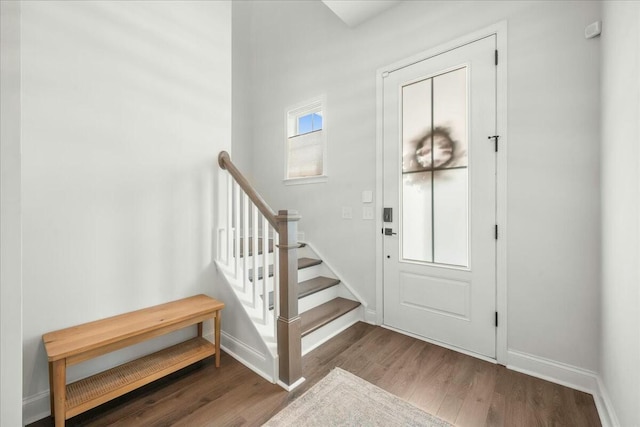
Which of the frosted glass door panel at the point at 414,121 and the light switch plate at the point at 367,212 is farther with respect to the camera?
the light switch plate at the point at 367,212

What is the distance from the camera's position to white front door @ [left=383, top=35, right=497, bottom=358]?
6.85 ft

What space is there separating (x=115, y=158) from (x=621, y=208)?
2.94 m

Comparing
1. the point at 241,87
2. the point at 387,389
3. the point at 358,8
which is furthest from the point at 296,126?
the point at 387,389

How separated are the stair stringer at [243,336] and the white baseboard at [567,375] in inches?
68.4

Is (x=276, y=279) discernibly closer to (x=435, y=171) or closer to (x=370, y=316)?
(x=370, y=316)

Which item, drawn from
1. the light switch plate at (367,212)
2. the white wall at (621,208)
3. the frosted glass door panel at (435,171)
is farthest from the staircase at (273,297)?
the white wall at (621,208)

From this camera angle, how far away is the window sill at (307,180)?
3.16m

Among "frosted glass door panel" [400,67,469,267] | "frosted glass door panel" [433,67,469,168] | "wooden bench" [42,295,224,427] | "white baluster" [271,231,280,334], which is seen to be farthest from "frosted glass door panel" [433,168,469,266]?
"wooden bench" [42,295,224,427]

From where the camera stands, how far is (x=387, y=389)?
1771 mm

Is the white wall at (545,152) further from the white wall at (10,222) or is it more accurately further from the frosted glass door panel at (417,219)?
the white wall at (10,222)

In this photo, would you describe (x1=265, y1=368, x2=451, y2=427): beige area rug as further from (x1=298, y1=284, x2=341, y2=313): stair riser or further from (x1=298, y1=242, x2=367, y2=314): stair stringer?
(x1=298, y1=242, x2=367, y2=314): stair stringer

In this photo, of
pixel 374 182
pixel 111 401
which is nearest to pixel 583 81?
pixel 374 182

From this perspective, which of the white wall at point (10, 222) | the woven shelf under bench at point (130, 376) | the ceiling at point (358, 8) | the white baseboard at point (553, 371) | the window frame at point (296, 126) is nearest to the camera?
the white wall at point (10, 222)

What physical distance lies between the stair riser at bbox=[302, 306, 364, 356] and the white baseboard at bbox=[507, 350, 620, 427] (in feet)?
4.20
